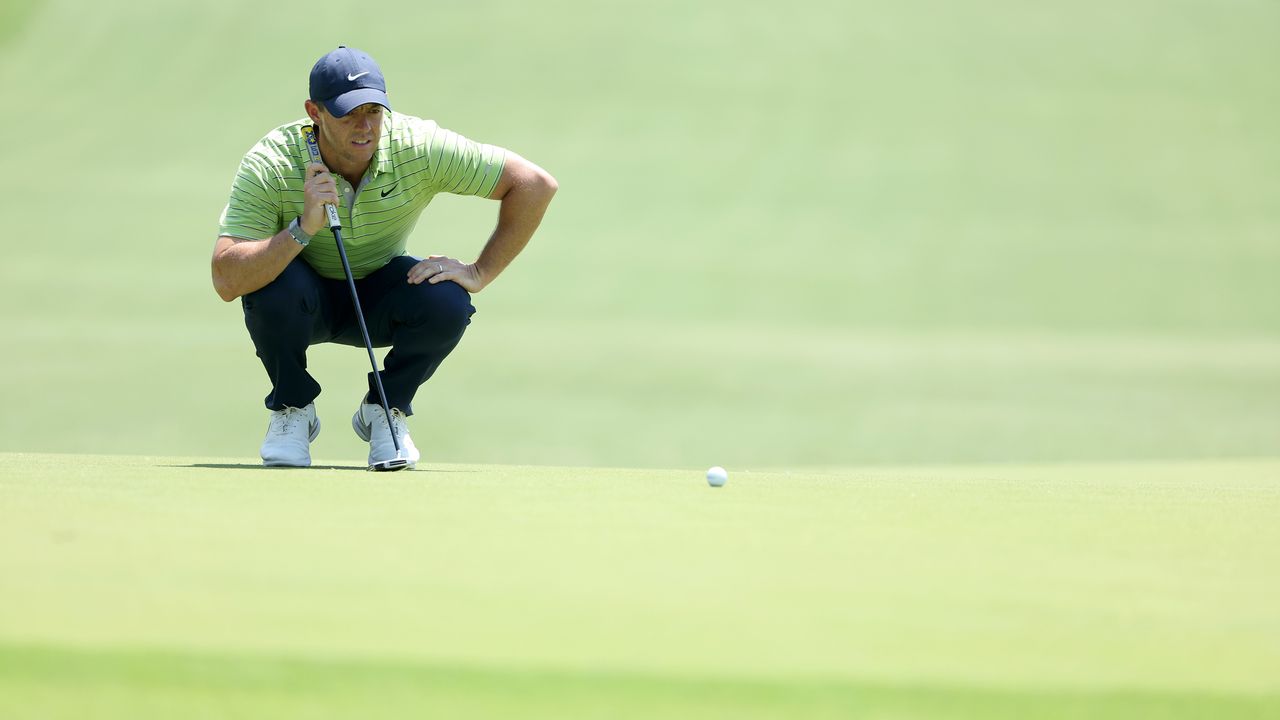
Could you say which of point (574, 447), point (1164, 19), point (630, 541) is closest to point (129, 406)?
point (574, 447)

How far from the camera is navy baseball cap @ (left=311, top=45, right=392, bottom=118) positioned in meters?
2.60

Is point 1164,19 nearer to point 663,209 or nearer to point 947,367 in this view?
point 663,209

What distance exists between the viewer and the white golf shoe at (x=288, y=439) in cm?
288

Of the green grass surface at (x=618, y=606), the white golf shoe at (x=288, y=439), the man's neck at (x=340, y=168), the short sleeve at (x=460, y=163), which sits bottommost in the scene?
the green grass surface at (x=618, y=606)

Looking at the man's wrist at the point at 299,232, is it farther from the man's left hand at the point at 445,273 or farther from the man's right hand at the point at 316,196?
the man's left hand at the point at 445,273

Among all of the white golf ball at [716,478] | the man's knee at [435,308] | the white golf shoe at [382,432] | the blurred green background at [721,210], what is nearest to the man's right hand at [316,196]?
the man's knee at [435,308]

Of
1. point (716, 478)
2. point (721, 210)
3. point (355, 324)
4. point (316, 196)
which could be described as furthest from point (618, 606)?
point (721, 210)

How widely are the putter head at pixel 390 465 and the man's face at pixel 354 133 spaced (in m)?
0.58

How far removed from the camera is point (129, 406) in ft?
20.2

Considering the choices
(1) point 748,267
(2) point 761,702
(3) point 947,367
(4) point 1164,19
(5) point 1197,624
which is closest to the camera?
(2) point 761,702

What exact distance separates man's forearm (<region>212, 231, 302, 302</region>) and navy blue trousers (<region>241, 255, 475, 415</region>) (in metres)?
0.09

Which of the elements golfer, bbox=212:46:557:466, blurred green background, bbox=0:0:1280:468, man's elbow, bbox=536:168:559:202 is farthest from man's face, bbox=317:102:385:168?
blurred green background, bbox=0:0:1280:468

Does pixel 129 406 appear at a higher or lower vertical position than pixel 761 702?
higher

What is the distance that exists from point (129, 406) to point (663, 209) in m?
3.88
